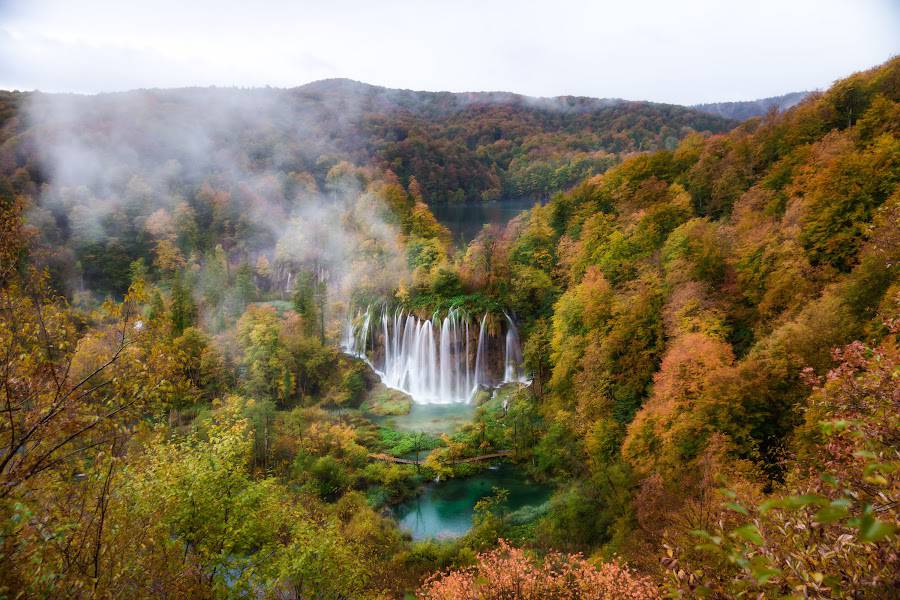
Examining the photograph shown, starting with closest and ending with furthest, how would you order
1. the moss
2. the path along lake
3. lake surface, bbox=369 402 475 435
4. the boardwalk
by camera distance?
the path along lake
the boardwalk
lake surface, bbox=369 402 475 435
the moss

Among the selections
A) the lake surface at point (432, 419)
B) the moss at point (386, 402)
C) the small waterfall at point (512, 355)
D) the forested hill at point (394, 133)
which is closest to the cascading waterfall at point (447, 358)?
the small waterfall at point (512, 355)

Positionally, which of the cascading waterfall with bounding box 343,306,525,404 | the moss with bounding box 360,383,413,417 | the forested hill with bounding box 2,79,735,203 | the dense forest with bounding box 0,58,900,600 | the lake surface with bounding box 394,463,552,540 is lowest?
the moss with bounding box 360,383,413,417

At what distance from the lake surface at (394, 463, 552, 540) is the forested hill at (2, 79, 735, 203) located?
5240 centimetres

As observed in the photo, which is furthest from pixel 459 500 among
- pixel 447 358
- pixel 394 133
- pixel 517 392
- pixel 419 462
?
pixel 394 133

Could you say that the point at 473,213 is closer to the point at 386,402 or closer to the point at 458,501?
the point at 386,402

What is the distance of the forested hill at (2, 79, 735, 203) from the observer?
75625 mm

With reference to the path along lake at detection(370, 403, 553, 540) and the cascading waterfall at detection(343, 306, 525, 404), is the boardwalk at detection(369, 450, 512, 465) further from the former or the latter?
the cascading waterfall at detection(343, 306, 525, 404)

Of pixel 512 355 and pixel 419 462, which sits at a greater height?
pixel 512 355

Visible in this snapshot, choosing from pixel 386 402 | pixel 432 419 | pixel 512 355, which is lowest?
pixel 386 402

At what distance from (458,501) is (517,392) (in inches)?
348

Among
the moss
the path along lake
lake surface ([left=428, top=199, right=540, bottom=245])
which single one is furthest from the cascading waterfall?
lake surface ([left=428, top=199, right=540, bottom=245])

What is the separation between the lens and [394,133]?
8962 centimetres

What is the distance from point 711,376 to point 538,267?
2095 cm

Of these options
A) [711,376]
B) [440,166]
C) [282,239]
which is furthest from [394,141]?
[711,376]
